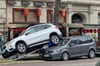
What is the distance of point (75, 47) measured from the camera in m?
21.9

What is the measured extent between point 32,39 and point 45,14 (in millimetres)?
13502

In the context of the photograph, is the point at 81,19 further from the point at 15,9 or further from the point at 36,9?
the point at 15,9

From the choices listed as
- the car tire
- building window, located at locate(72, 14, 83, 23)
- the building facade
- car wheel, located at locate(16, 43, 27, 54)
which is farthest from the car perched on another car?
building window, located at locate(72, 14, 83, 23)

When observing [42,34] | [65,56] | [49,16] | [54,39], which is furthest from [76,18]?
[42,34]

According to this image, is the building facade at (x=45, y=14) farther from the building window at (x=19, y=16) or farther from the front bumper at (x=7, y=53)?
the front bumper at (x=7, y=53)

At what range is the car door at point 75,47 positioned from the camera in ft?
71.1

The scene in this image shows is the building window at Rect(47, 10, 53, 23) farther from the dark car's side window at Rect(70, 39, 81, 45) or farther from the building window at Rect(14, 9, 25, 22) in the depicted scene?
the dark car's side window at Rect(70, 39, 81, 45)

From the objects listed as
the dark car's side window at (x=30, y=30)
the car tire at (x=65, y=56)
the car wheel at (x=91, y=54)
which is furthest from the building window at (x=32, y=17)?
the car tire at (x=65, y=56)

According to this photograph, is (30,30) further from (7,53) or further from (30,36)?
(7,53)

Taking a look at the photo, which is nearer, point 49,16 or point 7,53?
point 7,53

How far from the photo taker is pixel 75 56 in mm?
22047

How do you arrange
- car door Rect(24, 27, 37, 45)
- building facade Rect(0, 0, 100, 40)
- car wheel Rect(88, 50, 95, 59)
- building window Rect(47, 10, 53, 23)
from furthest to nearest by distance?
Answer: building window Rect(47, 10, 53, 23), building facade Rect(0, 0, 100, 40), car wheel Rect(88, 50, 95, 59), car door Rect(24, 27, 37, 45)

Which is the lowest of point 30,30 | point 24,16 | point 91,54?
point 91,54

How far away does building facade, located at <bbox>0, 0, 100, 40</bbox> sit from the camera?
3098 centimetres
